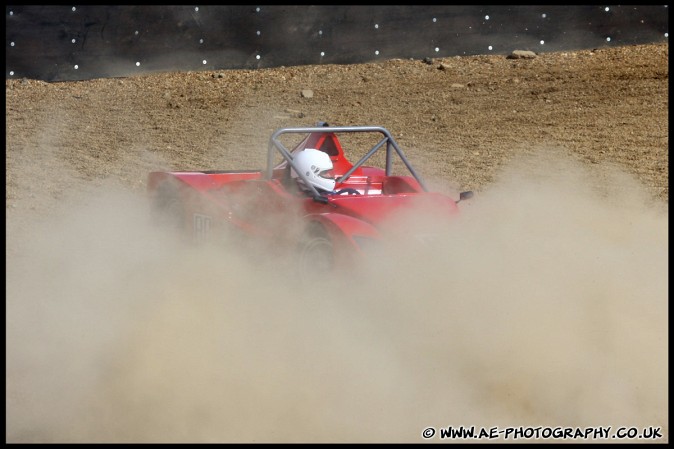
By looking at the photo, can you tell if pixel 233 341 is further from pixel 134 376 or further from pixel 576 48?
pixel 576 48

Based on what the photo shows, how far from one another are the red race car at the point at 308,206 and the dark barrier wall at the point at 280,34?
5505 millimetres

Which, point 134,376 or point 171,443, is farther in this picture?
point 134,376

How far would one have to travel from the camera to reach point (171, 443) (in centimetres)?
480

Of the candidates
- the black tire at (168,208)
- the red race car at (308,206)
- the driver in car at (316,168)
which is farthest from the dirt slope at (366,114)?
the driver in car at (316,168)

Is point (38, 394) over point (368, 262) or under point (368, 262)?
under

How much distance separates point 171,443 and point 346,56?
350 inches

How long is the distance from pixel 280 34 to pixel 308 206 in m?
7.11

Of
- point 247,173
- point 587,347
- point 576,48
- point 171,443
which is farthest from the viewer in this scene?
point 576,48

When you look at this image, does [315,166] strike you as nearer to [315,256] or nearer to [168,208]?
[315,256]

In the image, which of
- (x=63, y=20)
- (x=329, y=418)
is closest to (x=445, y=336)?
(x=329, y=418)

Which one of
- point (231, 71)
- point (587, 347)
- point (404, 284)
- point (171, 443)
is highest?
point (231, 71)

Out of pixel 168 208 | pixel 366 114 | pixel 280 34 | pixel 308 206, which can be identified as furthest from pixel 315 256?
pixel 280 34

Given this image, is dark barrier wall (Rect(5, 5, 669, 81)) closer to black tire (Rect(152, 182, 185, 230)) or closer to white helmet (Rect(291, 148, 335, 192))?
black tire (Rect(152, 182, 185, 230))

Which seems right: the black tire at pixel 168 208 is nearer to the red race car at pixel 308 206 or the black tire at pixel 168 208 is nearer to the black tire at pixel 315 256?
the red race car at pixel 308 206
